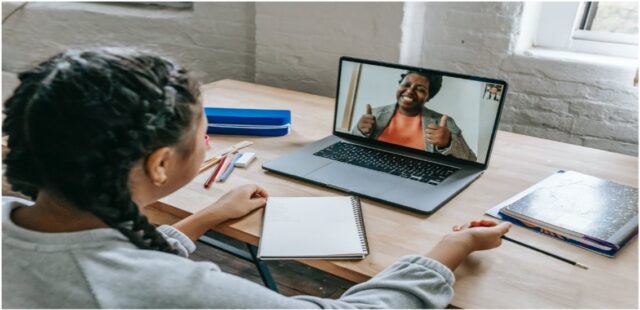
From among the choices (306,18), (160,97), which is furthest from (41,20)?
(160,97)

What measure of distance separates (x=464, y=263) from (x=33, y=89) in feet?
2.07

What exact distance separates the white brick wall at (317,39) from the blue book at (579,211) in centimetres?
81

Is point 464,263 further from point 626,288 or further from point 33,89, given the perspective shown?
point 33,89

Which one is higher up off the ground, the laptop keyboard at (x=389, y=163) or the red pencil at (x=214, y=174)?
the laptop keyboard at (x=389, y=163)

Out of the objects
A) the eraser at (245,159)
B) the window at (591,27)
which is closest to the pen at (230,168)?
the eraser at (245,159)

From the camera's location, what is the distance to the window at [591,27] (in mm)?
1735

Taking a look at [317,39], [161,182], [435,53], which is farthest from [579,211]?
[317,39]

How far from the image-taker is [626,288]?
0.81 metres

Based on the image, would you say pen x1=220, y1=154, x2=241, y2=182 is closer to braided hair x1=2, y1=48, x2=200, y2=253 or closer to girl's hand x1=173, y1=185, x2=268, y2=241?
girl's hand x1=173, y1=185, x2=268, y2=241

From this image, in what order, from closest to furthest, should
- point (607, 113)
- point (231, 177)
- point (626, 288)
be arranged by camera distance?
1. point (626, 288)
2. point (231, 177)
3. point (607, 113)

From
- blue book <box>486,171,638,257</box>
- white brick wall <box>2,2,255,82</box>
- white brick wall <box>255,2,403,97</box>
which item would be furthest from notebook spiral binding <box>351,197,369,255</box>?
white brick wall <box>2,2,255,82</box>

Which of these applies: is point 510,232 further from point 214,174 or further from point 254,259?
point 254,259

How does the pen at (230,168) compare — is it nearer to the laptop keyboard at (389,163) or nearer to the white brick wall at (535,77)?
the laptop keyboard at (389,163)

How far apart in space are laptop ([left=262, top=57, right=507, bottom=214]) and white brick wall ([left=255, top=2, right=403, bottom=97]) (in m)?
0.53
